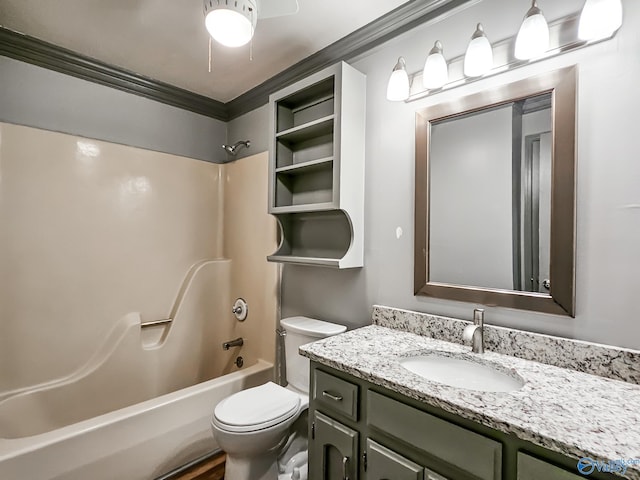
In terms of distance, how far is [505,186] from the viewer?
1315mm

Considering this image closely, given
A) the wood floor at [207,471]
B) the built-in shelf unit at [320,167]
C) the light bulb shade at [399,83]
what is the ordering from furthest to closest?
the wood floor at [207,471], the built-in shelf unit at [320,167], the light bulb shade at [399,83]

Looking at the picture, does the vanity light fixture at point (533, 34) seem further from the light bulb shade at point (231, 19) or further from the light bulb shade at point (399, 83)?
the light bulb shade at point (231, 19)

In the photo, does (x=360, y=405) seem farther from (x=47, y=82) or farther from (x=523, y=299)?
(x=47, y=82)

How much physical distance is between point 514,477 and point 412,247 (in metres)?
0.97

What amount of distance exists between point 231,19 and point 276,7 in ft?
0.84

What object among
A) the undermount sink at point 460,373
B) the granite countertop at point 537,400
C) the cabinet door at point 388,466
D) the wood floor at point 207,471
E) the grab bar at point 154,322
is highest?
the granite countertop at point 537,400

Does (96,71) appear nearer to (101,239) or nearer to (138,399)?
(101,239)

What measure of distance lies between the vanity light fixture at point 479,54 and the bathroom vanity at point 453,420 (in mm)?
1048

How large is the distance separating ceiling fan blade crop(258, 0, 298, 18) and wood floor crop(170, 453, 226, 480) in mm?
2312

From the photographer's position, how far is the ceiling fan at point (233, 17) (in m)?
1.05

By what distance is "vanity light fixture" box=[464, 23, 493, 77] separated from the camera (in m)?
1.28

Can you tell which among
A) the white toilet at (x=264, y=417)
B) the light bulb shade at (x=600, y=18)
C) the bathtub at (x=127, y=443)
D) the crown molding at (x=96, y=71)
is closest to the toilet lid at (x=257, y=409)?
the white toilet at (x=264, y=417)

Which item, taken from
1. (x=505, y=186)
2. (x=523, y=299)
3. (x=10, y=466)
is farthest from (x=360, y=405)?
(x=10, y=466)

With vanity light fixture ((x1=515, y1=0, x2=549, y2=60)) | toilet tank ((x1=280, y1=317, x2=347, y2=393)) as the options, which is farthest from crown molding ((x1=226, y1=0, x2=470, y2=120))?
toilet tank ((x1=280, y1=317, x2=347, y2=393))
